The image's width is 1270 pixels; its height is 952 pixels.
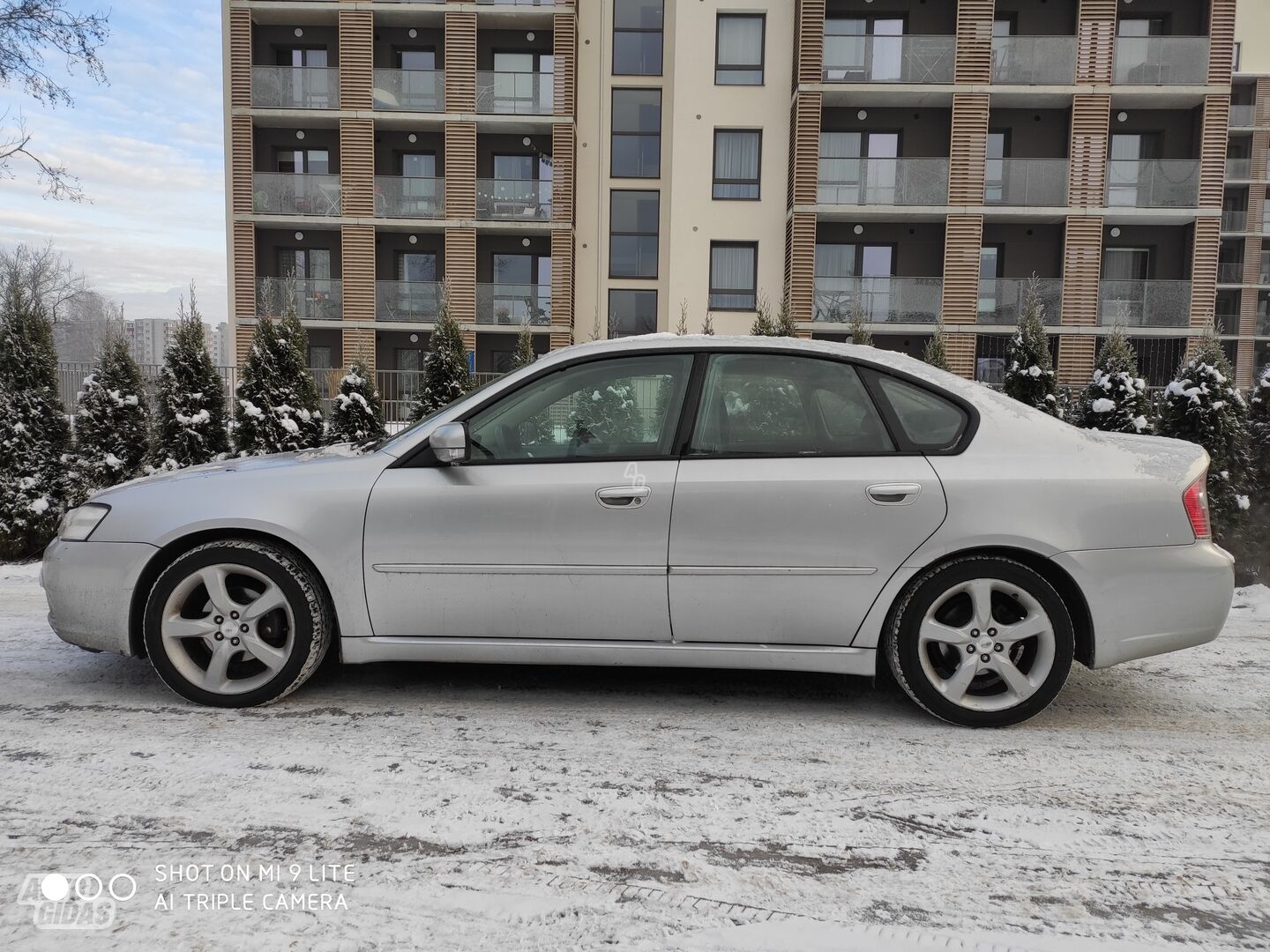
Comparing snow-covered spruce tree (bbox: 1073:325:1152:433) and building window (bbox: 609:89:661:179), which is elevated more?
building window (bbox: 609:89:661:179)

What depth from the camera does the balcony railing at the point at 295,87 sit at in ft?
76.9

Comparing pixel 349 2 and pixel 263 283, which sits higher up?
pixel 349 2

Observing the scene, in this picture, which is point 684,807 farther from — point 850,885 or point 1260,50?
point 1260,50

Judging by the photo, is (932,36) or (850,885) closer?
(850,885)

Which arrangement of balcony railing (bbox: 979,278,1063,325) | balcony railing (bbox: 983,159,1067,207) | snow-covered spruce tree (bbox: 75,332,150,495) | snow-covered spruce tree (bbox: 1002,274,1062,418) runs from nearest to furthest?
1. snow-covered spruce tree (bbox: 75,332,150,495)
2. snow-covered spruce tree (bbox: 1002,274,1062,418)
3. balcony railing (bbox: 983,159,1067,207)
4. balcony railing (bbox: 979,278,1063,325)

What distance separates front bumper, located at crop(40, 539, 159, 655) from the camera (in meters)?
3.45

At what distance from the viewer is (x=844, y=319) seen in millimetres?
22547

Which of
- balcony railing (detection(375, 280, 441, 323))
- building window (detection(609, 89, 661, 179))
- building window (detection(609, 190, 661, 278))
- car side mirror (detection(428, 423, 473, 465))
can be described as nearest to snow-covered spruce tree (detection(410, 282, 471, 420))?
car side mirror (detection(428, 423, 473, 465))

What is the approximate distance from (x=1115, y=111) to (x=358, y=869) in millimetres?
28328

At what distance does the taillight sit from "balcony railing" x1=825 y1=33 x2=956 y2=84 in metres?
22.0

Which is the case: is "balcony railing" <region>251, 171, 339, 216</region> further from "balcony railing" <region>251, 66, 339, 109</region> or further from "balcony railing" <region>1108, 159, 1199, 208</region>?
"balcony railing" <region>1108, 159, 1199, 208</region>

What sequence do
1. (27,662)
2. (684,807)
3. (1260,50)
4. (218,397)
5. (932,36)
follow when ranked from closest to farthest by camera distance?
(684,807)
(27,662)
(218,397)
(932,36)
(1260,50)

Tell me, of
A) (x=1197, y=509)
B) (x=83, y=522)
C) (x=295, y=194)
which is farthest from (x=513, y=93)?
(x=1197, y=509)

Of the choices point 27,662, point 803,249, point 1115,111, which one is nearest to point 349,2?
point 803,249
